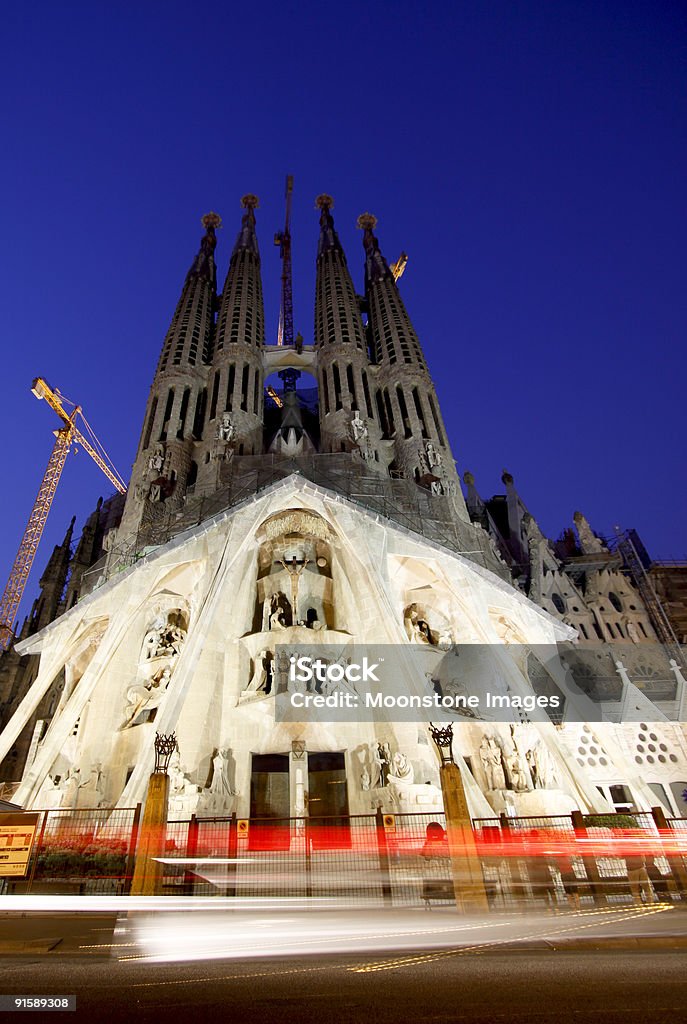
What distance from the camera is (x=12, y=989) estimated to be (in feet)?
12.4

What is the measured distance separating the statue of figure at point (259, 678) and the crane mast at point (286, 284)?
38112mm

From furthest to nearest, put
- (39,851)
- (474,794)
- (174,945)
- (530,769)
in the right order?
(530,769)
(474,794)
(39,851)
(174,945)

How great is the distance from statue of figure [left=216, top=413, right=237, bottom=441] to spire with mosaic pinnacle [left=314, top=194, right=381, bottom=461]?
5728 millimetres

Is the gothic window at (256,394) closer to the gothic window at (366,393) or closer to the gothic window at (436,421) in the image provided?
the gothic window at (366,393)

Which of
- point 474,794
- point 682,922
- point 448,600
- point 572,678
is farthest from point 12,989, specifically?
point 572,678

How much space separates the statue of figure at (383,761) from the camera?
1680 cm

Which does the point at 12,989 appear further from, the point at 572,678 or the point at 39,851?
the point at 572,678

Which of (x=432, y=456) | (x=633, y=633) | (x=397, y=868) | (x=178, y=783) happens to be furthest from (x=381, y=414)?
(x=397, y=868)

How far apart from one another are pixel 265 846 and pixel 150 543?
13.7 m

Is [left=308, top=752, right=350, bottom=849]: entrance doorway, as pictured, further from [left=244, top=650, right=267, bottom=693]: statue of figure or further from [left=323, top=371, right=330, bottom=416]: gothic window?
[left=323, top=371, right=330, bottom=416]: gothic window

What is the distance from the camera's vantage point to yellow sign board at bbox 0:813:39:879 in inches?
311

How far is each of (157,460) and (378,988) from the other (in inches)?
1070

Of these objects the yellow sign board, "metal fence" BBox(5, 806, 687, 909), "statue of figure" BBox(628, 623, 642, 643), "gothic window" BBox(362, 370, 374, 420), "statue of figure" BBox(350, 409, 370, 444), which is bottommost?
"metal fence" BBox(5, 806, 687, 909)

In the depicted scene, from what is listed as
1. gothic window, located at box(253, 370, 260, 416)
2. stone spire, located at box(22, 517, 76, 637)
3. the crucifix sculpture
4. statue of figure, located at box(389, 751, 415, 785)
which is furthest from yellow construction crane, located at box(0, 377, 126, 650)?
statue of figure, located at box(389, 751, 415, 785)
